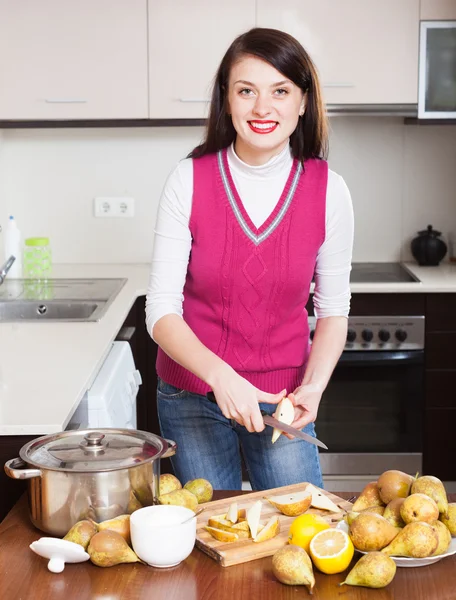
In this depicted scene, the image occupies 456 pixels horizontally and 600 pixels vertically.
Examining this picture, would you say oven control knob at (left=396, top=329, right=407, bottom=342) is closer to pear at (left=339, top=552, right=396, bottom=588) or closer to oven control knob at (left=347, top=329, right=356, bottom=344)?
oven control knob at (left=347, top=329, right=356, bottom=344)

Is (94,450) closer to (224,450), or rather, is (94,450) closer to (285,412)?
(285,412)

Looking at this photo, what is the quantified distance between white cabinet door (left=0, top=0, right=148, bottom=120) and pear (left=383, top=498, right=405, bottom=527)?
234 centimetres

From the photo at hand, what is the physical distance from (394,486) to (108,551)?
1.40ft

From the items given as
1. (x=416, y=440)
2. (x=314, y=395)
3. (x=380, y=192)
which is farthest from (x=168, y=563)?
(x=380, y=192)

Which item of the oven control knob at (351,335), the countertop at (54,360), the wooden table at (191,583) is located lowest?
the oven control knob at (351,335)

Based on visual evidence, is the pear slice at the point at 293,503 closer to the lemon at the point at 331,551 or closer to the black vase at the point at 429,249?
the lemon at the point at 331,551

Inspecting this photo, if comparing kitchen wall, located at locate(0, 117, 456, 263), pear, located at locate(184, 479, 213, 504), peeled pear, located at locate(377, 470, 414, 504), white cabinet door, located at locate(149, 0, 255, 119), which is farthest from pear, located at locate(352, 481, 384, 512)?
kitchen wall, located at locate(0, 117, 456, 263)

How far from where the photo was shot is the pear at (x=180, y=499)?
1.37m

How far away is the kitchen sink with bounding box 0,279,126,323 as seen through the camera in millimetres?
3098

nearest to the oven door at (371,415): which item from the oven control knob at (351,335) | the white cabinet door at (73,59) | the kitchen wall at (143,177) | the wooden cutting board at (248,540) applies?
the oven control knob at (351,335)

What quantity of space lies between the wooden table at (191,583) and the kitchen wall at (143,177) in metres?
2.58

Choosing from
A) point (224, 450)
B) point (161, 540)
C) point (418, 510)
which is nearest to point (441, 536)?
point (418, 510)

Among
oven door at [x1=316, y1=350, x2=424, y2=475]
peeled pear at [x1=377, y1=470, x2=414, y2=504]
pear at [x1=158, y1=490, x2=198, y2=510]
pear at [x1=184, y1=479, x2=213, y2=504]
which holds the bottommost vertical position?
oven door at [x1=316, y1=350, x2=424, y2=475]

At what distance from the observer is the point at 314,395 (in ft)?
5.48
